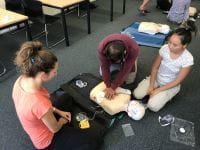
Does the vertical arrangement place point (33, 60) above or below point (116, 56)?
above

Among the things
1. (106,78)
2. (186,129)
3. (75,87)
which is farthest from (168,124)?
(75,87)

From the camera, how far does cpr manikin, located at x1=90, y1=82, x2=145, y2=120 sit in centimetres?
189

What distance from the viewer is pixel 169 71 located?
1.98 meters

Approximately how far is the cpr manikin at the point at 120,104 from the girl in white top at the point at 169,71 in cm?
16

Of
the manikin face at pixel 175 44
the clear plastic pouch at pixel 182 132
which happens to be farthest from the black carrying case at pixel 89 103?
the manikin face at pixel 175 44

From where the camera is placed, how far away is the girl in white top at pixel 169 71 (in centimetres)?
176

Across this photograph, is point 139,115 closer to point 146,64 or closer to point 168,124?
point 168,124

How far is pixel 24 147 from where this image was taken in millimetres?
1701

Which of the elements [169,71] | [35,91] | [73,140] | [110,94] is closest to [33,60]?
[35,91]

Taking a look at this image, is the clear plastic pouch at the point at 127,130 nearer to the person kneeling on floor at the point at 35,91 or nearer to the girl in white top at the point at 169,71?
the girl in white top at the point at 169,71

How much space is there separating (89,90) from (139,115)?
575 mm

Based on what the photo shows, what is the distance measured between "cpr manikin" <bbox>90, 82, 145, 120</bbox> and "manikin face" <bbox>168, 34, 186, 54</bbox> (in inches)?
22.3

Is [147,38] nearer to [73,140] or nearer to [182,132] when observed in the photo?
[182,132]

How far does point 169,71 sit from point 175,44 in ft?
1.05
